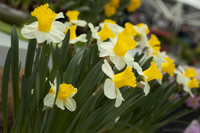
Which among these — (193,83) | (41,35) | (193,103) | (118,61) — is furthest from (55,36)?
(193,103)

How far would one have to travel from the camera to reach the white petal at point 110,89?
1.12ft

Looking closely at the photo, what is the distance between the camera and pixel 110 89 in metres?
0.35

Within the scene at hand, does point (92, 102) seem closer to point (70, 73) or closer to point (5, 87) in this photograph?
point (70, 73)

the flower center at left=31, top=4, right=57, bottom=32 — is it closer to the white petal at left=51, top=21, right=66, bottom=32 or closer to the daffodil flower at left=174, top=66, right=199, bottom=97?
the white petal at left=51, top=21, right=66, bottom=32

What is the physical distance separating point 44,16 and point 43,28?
22mm

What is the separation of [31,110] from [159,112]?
39cm

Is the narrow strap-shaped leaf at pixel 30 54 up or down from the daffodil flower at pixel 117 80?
up

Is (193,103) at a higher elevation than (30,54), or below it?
below

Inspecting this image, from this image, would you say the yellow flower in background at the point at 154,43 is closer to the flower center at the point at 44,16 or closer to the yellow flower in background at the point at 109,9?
the flower center at the point at 44,16

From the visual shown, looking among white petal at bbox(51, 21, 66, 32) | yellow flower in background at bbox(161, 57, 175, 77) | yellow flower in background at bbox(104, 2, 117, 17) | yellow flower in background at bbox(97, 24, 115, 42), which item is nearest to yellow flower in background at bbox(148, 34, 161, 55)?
yellow flower in background at bbox(161, 57, 175, 77)

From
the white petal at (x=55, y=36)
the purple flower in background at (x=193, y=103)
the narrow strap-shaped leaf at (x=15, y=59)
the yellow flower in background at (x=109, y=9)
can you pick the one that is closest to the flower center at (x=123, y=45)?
the white petal at (x=55, y=36)

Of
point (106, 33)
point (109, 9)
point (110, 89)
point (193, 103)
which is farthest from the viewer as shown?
point (109, 9)

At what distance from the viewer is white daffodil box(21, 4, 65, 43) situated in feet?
1.21

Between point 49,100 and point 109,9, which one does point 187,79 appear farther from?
point 109,9
